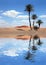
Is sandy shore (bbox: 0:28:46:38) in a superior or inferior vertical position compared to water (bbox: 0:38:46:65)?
superior

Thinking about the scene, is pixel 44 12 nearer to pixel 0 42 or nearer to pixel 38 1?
pixel 38 1

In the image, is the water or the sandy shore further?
the sandy shore

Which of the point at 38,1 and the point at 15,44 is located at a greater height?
the point at 38,1

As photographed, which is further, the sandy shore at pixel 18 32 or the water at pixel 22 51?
the sandy shore at pixel 18 32

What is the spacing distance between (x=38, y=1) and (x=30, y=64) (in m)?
0.66

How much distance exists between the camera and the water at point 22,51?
1889mm

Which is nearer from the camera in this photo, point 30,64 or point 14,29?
point 30,64

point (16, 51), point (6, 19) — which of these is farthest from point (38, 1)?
point (16, 51)

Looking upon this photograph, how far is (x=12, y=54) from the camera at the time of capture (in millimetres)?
1960

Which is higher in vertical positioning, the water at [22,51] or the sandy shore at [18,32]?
the sandy shore at [18,32]

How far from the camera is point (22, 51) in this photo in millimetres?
1968

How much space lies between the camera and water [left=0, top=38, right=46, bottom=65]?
189cm

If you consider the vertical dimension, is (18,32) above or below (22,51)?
above

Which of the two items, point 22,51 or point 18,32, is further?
point 18,32
